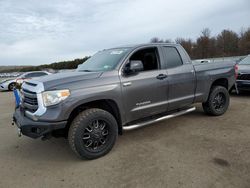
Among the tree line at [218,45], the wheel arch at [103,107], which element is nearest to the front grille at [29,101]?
the wheel arch at [103,107]

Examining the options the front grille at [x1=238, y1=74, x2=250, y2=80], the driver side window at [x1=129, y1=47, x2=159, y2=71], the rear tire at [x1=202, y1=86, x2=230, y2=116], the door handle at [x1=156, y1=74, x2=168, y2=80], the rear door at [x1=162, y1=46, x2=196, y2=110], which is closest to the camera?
the door handle at [x1=156, y1=74, x2=168, y2=80]

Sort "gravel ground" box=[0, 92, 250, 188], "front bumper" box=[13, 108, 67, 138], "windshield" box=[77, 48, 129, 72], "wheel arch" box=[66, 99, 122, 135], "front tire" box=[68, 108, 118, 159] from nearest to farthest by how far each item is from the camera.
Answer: "gravel ground" box=[0, 92, 250, 188] < "front bumper" box=[13, 108, 67, 138] < "front tire" box=[68, 108, 118, 159] < "wheel arch" box=[66, 99, 122, 135] < "windshield" box=[77, 48, 129, 72]

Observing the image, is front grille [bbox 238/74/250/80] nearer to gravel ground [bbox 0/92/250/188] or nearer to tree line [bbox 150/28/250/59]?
gravel ground [bbox 0/92/250/188]

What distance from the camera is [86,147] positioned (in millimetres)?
3604

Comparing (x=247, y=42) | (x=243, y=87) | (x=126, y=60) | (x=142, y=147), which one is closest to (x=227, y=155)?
(x=142, y=147)

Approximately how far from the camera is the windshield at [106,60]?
13.7 ft

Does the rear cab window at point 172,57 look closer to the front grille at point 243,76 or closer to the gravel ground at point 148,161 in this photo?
the gravel ground at point 148,161

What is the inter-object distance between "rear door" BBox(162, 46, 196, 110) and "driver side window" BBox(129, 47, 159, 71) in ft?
0.71

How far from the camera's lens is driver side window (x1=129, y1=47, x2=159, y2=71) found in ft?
15.0

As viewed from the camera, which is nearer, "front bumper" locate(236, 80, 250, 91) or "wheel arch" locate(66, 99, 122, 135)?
"wheel arch" locate(66, 99, 122, 135)

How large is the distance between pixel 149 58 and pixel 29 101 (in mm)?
2445

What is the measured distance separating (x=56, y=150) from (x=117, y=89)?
1646mm

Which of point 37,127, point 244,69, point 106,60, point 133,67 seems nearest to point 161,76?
point 133,67

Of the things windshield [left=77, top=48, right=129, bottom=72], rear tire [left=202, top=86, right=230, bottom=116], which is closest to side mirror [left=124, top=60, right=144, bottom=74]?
windshield [left=77, top=48, right=129, bottom=72]
